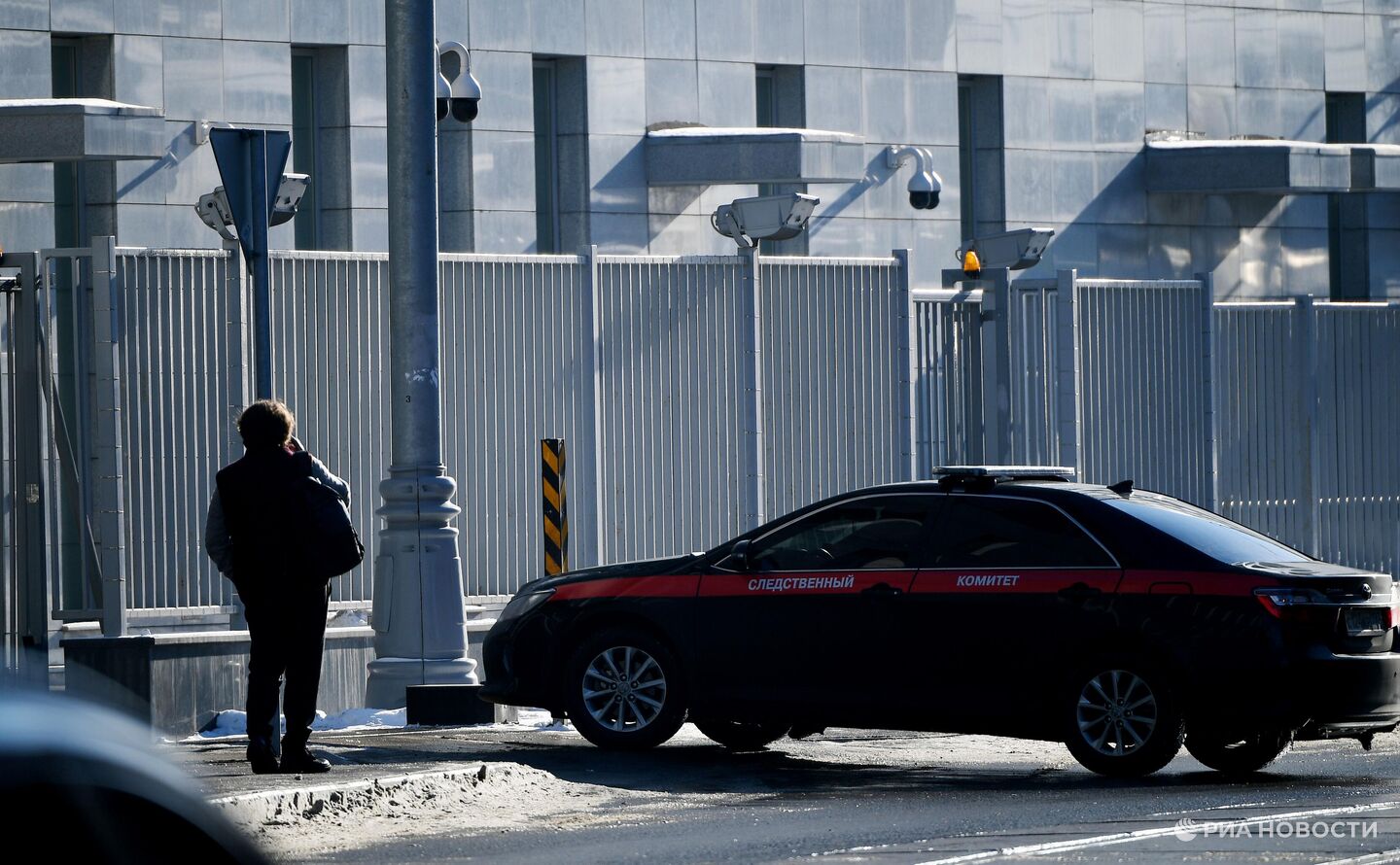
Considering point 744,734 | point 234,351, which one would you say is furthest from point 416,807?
point 234,351

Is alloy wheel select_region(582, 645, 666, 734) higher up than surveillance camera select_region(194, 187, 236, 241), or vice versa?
surveillance camera select_region(194, 187, 236, 241)

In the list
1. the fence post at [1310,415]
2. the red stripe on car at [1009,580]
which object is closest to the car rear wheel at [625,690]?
the red stripe on car at [1009,580]

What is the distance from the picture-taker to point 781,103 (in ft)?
85.3

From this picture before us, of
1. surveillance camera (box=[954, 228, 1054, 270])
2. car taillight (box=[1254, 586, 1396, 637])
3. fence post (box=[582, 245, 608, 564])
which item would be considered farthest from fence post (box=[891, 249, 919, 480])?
car taillight (box=[1254, 586, 1396, 637])

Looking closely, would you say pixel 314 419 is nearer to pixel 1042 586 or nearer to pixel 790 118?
pixel 1042 586

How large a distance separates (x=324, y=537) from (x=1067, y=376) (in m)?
10.1

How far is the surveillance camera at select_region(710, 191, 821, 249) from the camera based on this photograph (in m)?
17.1

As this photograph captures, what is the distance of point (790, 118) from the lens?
25906 mm

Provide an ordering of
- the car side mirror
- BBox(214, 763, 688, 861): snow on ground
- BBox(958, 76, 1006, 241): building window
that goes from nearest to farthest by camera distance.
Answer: BBox(214, 763, 688, 861): snow on ground, the car side mirror, BBox(958, 76, 1006, 241): building window

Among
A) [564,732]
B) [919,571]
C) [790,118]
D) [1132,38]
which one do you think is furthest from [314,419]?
[1132,38]

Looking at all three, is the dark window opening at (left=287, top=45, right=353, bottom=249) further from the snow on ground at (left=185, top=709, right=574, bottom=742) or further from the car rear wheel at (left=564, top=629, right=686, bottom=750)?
the car rear wheel at (left=564, top=629, right=686, bottom=750)

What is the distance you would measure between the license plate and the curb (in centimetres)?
411

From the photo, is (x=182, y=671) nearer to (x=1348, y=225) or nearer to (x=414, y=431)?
(x=414, y=431)

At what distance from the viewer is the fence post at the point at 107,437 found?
14.0 m
